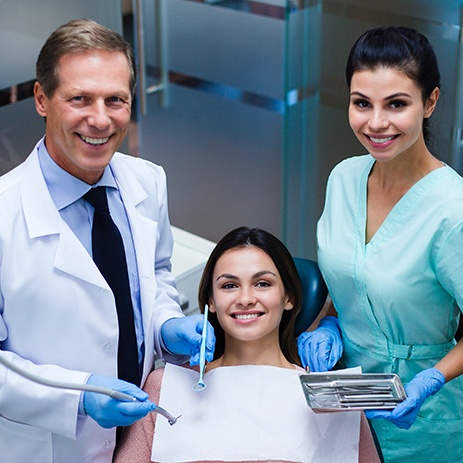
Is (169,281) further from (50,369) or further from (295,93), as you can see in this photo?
(295,93)

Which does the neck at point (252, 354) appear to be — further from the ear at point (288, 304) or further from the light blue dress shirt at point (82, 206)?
the light blue dress shirt at point (82, 206)

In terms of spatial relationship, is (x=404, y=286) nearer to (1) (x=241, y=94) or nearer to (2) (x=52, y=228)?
(2) (x=52, y=228)

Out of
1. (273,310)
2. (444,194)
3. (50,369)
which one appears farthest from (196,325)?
(444,194)

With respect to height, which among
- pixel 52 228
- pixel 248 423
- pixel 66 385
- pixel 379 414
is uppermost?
pixel 52 228

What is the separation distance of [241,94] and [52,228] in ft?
6.77

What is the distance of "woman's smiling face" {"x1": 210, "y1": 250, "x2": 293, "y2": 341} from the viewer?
198cm

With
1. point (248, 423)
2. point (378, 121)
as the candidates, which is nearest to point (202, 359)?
point (248, 423)

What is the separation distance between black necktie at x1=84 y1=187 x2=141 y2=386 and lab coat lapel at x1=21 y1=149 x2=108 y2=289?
40 mm

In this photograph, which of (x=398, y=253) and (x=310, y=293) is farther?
(x=310, y=293)

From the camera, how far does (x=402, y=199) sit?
1872 mm

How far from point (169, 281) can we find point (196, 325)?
201mm

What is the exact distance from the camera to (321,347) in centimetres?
199

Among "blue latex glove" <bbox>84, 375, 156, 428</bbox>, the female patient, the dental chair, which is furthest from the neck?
"blue latex glove" <bbox>84, 375, 156, 428</bbox>

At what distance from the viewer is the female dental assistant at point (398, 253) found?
5.84 feet
